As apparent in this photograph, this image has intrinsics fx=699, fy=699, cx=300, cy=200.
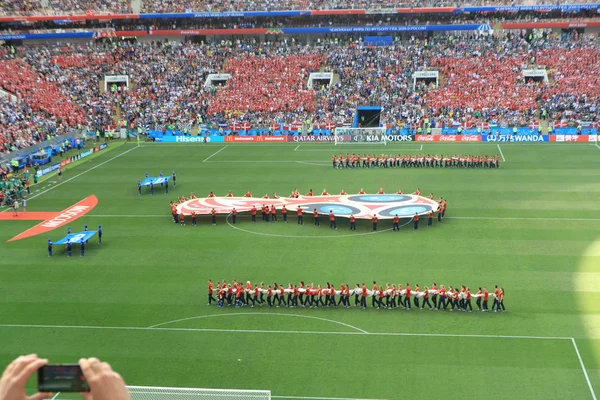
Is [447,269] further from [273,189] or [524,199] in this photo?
[273,189]

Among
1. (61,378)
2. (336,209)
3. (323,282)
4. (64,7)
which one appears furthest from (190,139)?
(61,378)

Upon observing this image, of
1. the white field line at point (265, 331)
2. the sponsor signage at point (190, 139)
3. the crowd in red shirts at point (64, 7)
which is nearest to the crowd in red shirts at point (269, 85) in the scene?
the sponsor signage at point (190, 139)

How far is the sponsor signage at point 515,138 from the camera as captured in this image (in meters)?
60.4

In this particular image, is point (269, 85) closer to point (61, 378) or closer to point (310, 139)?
point (310, 139)

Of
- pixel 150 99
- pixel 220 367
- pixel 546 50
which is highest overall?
Answer: pixel 546 50

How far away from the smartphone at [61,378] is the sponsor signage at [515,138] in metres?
59.3

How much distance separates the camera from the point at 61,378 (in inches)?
201

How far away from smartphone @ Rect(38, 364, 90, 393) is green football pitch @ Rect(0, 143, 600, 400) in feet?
53.1

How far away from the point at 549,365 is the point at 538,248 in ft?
38.0

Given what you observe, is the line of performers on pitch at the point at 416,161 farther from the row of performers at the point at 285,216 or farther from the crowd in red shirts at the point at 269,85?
the crowd in red shirts at the point at 269,85

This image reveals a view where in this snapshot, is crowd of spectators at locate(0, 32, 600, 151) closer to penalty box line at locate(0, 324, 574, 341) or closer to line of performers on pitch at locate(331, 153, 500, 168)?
line of performers on pitch at locate(331, 153, 500, 168)

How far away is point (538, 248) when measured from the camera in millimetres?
32656

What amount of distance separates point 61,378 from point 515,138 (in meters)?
59.8

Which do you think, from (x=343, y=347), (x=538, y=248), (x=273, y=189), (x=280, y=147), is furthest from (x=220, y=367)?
(x=280, y=147)
